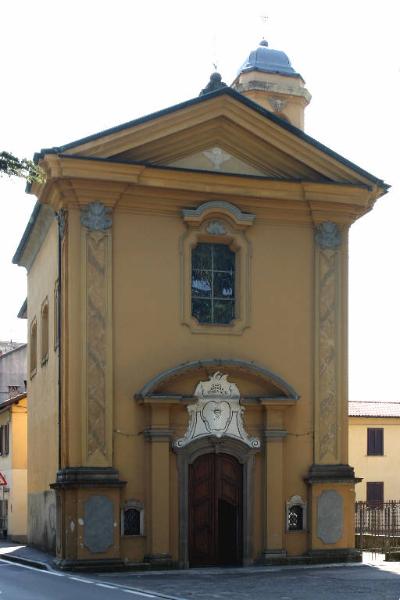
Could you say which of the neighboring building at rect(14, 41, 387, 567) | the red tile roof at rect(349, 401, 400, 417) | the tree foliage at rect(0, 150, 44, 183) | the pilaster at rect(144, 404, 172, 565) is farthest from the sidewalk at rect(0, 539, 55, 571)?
the red tile roof at rect(349, 401, 400, 417)

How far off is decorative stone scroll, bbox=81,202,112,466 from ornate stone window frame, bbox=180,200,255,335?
174 centimetres

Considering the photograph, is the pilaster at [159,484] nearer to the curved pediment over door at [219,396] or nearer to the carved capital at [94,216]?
the curved pediment over door at [219,396]

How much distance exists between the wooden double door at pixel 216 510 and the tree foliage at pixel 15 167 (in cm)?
1125

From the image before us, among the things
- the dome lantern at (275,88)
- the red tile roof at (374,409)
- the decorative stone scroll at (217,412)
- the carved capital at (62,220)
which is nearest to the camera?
the carved capital at (62,220)

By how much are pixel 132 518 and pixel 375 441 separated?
87.1 ft

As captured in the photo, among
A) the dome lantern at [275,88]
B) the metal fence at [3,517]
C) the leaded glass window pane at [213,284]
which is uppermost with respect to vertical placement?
the dome lantern at [275,88]

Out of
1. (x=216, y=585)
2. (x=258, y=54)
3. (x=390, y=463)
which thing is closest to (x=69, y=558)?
(x=216, y=585)

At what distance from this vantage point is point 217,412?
2289 cm

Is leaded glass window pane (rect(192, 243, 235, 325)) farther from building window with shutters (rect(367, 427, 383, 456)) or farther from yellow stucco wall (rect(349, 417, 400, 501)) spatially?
building window with shutters (rect(367, 427, 383, 456))

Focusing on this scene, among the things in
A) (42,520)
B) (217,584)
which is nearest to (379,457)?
(42,520)

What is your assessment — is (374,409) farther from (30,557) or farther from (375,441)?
(30,557)

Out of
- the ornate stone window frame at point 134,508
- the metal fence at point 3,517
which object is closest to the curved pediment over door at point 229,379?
the ornate stone window frame at point 134,508

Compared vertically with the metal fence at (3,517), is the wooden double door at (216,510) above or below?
above

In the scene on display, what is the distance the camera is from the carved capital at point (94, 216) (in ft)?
73.9
